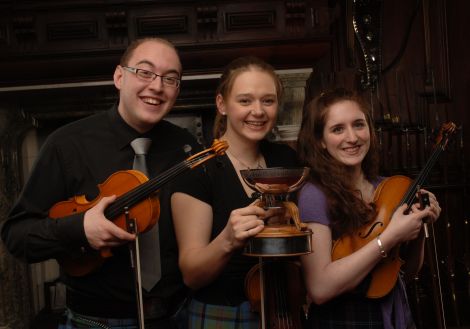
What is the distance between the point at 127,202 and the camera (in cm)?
136

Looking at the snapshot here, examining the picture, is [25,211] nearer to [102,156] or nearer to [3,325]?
[102,156]

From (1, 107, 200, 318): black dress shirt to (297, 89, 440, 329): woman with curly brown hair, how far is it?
43cm

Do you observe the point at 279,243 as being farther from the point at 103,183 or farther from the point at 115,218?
the point at 103,183

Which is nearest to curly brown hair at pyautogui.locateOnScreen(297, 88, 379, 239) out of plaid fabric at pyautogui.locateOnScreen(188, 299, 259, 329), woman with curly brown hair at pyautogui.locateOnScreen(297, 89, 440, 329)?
woman with curly brown hair at pyautogui.locateOnScreen(297, 89, 440, 329)

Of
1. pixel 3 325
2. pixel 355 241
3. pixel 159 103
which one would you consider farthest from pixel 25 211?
pixel 3 325

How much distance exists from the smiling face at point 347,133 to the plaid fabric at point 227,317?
0.55 meters

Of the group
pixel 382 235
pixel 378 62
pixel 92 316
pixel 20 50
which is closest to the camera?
pixel 382 235

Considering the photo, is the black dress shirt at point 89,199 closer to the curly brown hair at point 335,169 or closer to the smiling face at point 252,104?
the smiling face at point 252,104

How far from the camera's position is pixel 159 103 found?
5.23 ft

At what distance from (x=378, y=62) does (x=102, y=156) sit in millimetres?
2422

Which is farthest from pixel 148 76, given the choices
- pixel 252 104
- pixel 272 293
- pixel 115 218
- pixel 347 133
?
pixel 272 293

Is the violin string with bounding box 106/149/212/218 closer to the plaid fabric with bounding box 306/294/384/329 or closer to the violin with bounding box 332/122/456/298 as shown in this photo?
the violin with bounding box 332/122/456/298

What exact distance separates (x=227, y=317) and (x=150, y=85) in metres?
0.73

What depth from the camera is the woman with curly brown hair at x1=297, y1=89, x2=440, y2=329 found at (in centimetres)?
142
